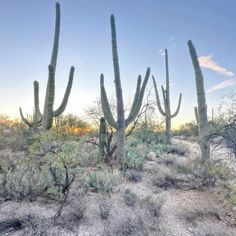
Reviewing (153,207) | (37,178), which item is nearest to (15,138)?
(37,178)

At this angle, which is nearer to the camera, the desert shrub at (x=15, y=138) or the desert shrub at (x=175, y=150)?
the desert shrub at (x=15, y=138)

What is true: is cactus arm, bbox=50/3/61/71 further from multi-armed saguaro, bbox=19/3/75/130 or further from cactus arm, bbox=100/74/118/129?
cactus arm, bbox=100/74/118/129

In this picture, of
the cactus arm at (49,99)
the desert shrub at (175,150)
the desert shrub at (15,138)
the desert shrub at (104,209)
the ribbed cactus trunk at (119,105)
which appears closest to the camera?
the desert shrub at (104,209)

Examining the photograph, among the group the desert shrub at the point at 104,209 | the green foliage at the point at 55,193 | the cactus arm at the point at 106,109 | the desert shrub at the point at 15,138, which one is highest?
the cactus arm at the point at 106,109

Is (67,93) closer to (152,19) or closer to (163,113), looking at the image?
(152,19)

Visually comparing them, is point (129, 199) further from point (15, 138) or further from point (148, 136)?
point (148, 136)

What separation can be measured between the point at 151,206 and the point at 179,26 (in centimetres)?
833

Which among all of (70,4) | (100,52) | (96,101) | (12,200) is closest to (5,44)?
(70,4)

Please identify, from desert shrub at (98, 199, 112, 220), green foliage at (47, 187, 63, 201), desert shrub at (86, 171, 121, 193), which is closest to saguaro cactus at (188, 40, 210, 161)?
desert shrub at (86, 171, 121, 193)

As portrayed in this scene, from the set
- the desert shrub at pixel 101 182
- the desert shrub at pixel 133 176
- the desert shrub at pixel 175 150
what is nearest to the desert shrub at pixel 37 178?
the desert shrub at pixel 101 182

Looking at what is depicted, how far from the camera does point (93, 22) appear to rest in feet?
38.3

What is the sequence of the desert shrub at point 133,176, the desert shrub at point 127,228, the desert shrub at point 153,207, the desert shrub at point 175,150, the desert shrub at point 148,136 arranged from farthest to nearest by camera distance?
the desert shrub at point 148,136
the desert shrub at point 175,150
the desert shrub at point 133,176
the desert shrub at point 153,207
the desert shrub at point 127,228

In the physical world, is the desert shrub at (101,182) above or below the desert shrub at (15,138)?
below

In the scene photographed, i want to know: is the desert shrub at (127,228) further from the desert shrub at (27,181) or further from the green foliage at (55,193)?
the desert shrub at (27,181)
